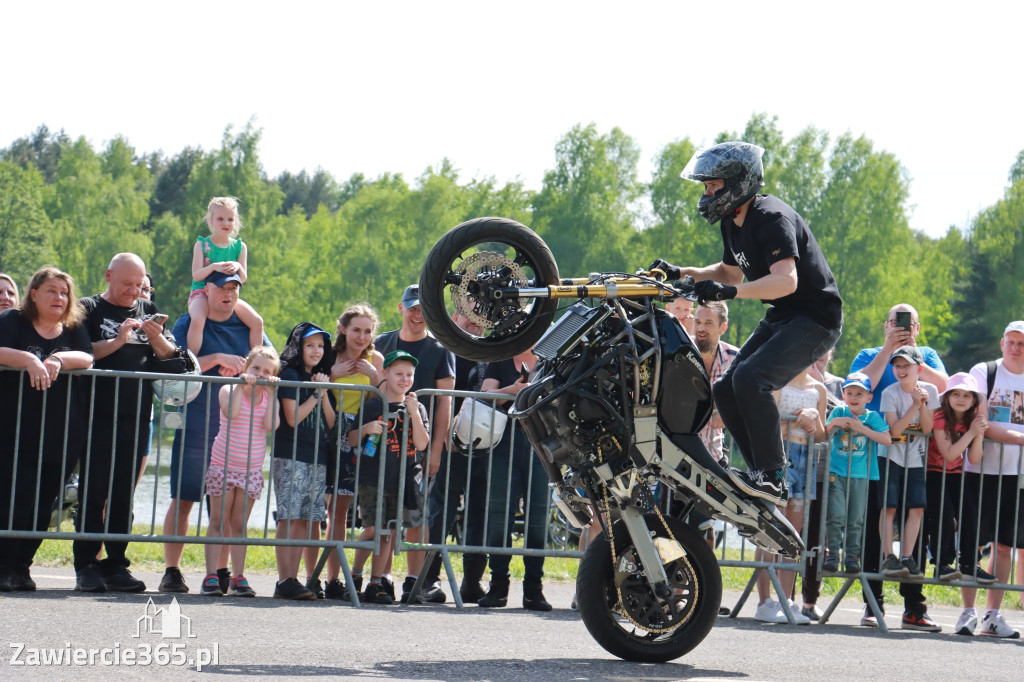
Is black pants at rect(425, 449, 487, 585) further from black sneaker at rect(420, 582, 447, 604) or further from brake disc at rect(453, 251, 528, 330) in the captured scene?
brake disc at rect(453, 251, 528, 330)

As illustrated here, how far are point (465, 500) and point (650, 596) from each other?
321cm

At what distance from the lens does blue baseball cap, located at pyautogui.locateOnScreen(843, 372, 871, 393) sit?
8857 millimetres

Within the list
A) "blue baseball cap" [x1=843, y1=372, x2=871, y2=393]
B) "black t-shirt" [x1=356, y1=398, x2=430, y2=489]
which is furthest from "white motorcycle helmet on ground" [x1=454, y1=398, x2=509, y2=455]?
"blue baseball cap" [x1=843, y1=372, x2=871, y2=393]

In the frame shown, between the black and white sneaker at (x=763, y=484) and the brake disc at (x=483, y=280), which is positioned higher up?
the brake disc at (x=483, y=280)

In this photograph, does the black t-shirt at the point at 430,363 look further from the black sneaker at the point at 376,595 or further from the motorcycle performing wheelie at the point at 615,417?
the motorcycle performing wheelie at the point at 615,417

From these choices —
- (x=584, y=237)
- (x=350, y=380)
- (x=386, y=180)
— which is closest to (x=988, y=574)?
(x=350, y=380)

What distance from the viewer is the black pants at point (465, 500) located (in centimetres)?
886

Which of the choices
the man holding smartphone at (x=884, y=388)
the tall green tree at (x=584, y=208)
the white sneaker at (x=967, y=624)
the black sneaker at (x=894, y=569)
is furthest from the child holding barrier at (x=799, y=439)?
the tall green tree at (x=584, y=208)

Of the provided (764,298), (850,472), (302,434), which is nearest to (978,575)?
(850,472)

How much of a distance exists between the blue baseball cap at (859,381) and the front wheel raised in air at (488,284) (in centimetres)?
358

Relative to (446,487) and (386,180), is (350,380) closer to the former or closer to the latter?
(446,487)

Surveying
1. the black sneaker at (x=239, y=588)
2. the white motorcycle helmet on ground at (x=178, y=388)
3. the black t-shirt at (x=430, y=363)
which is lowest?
the black sneaker at (x=239, y=588)

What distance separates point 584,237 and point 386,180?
13.0 meters

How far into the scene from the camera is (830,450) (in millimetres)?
8961
